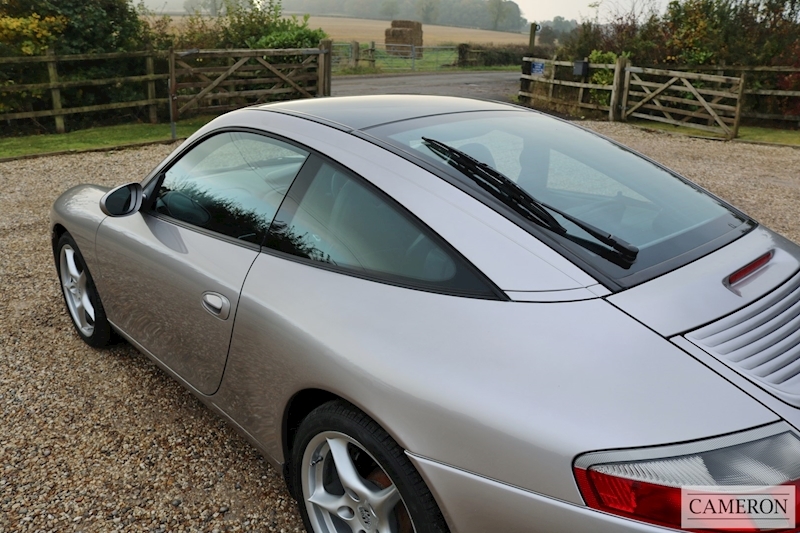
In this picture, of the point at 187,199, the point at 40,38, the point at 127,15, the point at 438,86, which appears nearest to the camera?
the point at 187,199

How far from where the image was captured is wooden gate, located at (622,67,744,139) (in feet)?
45.0

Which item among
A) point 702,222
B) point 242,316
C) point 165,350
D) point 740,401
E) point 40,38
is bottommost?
point 165,350

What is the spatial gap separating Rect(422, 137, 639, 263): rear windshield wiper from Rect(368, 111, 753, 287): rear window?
0.03 meters

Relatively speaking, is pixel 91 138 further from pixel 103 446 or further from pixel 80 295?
pixel 103 446

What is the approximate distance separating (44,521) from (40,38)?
12338 mm

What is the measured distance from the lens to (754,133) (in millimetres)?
14195

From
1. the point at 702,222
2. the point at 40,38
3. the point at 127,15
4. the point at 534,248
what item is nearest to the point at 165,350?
the point at 534,248

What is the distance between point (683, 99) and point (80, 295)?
1408 cm

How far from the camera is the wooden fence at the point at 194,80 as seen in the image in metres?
11.8

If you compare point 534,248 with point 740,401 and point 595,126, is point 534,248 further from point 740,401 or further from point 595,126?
point 595,126

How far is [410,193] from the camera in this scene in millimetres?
2051

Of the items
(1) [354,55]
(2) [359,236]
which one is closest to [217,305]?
(2) [359,236]

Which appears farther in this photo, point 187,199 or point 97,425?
point 97,425

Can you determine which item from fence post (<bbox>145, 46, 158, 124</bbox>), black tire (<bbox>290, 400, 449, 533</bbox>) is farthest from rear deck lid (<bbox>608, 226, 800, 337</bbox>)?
fence post (<bbox>145, 46, 158, 124</bbox>)
